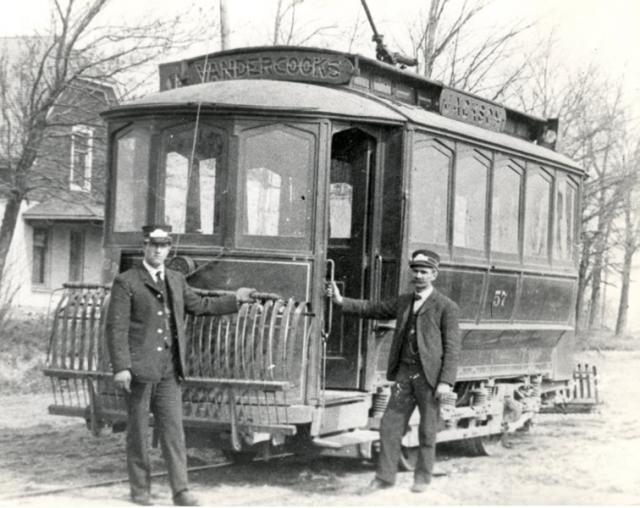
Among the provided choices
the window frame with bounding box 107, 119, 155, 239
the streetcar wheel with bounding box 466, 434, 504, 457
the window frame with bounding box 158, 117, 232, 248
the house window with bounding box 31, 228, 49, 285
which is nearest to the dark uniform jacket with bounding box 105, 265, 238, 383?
the window frame with bounding box 158, 117, 232, 248

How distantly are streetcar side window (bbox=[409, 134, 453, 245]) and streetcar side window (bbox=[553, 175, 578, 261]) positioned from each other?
2.68 m

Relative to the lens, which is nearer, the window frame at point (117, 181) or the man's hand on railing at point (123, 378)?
the man's hand on railing at point (123, 378)

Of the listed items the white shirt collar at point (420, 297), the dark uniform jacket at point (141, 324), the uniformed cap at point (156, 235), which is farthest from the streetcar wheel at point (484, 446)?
the uniformed cap at point (156, 235)

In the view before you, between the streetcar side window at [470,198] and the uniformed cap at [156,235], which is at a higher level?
the streetcar side window at [470,198]

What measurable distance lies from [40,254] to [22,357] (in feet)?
34.0

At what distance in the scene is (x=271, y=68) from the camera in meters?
9.31

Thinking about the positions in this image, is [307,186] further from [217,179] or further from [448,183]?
[448,183]

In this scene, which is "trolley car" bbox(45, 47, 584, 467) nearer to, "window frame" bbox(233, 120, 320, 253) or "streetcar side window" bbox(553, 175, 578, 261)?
"window frame" bbox(233, 120, 320, 253)

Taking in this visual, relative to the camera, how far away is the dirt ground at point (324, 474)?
789 cm

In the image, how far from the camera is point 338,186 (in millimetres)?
9141

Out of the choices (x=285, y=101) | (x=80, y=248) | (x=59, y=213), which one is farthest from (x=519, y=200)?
(x=80, y=248)

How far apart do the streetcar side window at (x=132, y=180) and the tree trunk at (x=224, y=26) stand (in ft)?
32.3

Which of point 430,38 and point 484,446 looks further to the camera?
point 430,38

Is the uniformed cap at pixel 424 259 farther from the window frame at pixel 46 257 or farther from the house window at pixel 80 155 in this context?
the window frame at pixel 46 257
